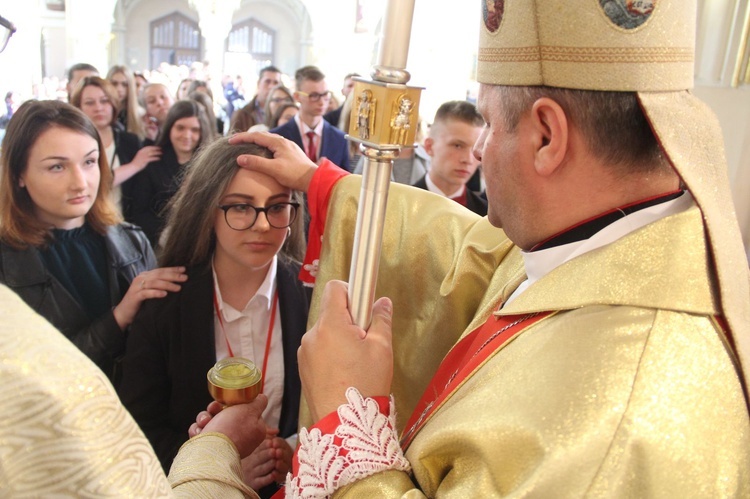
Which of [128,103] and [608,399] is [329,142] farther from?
[608,399]

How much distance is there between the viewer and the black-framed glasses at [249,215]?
1967mm

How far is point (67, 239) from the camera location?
237 cm

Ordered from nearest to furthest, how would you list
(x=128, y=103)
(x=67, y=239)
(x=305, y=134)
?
(x=67, y=239) → (x=305, y=134) → (x=128, y=103)

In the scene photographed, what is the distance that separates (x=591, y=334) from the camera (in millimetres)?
918

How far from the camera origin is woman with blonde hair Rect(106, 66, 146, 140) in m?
5.16

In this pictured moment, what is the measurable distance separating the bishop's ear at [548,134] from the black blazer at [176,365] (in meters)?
1.20

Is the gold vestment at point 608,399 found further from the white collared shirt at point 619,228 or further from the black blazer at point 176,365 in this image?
the black blazer at point 176,365

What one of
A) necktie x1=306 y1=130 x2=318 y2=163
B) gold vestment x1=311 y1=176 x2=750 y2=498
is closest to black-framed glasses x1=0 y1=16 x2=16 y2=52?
gold vestment x1=311 y1=176 x2=750 y2=498

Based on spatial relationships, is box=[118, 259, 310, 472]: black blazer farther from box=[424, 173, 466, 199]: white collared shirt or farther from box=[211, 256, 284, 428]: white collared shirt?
box=[424, 173, 466, 199]: white collared shirt

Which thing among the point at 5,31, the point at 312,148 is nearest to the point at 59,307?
the point at 5,31

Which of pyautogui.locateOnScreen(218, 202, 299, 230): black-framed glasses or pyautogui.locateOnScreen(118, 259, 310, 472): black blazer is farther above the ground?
pyautogui.locateOnScreen(218, 202, 299, 230): black-framed glasses

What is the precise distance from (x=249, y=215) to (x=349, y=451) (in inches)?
43.5

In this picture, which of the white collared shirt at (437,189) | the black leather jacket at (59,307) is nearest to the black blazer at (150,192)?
the white collared shirt at (437,189)

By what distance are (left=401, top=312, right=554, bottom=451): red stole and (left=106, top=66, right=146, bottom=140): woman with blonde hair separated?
13.3ft
